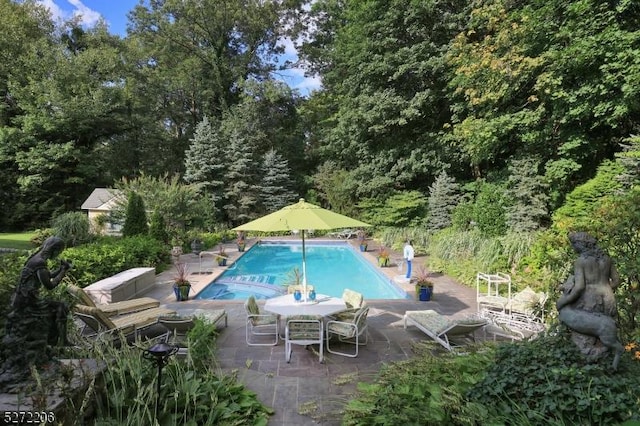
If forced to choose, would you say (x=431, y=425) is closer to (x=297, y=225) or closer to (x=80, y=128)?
(x=297, y=225)

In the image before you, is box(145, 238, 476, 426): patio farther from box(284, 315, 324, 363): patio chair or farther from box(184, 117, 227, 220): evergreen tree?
box(184, 117, 227, 220): evergreen tree

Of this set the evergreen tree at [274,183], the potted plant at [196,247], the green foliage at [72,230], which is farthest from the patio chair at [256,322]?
the evergreen tree at [274,183]

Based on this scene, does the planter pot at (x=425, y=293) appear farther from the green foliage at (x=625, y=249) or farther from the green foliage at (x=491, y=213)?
the green foliage at (x=491, y=213)

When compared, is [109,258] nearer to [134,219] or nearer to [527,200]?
[134,219]

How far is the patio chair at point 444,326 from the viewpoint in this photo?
17.3ft

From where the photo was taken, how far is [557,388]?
2.82 meters

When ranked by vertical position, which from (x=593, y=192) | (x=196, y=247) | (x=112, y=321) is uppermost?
(x=593, y=192)

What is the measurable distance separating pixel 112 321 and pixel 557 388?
6.00 meters

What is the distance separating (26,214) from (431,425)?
2965 cm

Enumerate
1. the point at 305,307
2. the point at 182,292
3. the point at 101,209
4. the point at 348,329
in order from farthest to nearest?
1. the point at 101,209
2. the point at 182,292
3. the point at 305,307
4. the point at 348,329

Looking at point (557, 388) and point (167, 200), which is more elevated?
point (167, 200)

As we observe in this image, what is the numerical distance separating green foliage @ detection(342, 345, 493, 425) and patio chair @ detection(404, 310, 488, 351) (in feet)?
2.80

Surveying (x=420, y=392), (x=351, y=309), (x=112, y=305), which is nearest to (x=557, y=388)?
(x=420, y=392)

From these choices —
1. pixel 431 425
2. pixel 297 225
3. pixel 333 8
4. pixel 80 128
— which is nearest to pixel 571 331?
pixel 431 425
